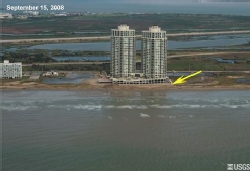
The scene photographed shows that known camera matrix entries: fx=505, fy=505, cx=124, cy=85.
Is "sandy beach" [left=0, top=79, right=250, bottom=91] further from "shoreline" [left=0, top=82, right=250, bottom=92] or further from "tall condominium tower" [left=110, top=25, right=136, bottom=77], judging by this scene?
"tall condominium tower" [left=110, top=25, right=136, bottom=77]

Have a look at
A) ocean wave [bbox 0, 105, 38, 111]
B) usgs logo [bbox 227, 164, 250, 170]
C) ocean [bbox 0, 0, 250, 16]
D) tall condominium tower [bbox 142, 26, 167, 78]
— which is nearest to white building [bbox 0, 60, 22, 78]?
tall condominium tower [bbox 142, 26, 167, 78]

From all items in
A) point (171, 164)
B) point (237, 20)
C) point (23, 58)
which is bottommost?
point (171, 164)

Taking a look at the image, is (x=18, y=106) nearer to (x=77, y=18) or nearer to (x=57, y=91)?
(x=57, y=91)

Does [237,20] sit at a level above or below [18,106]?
above

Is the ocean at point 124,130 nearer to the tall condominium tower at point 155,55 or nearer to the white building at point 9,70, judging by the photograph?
the tall condominium tower at point 155,55

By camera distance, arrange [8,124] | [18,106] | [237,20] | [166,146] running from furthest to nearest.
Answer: [237,20], [18,106], [8,124], [166,146]

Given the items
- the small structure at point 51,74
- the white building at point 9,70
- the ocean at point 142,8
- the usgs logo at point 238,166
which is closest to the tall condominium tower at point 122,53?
the small structure at point 51,74

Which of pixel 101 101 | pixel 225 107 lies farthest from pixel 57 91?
pixel 225 107
